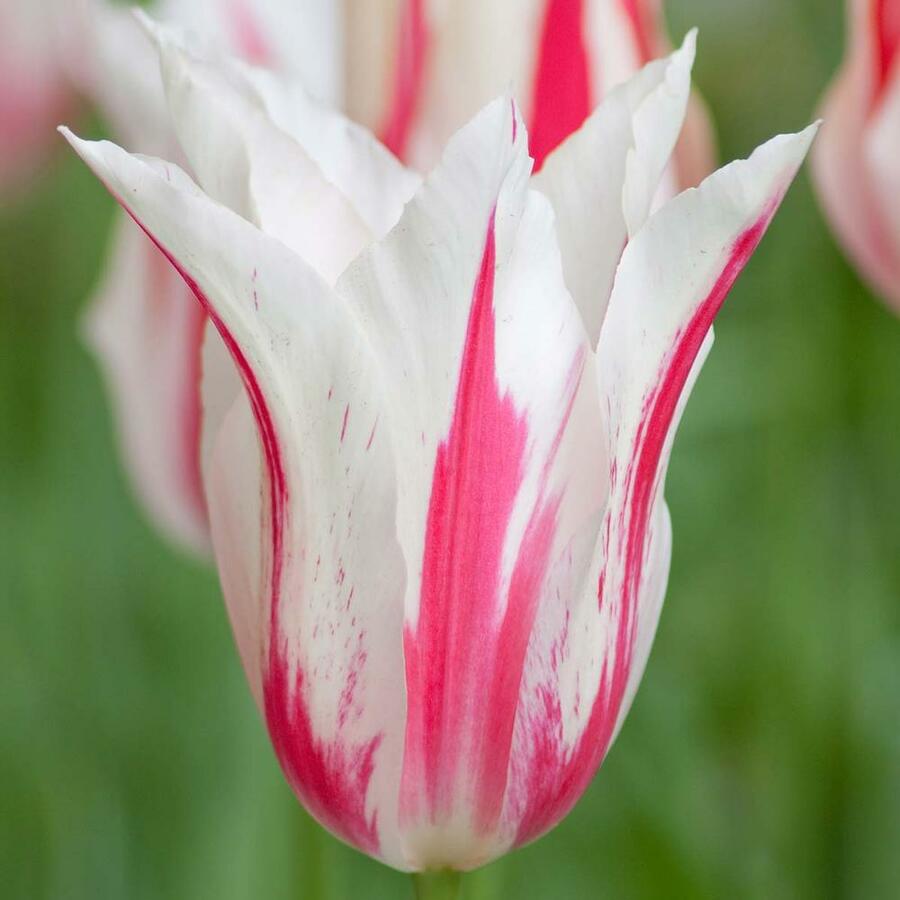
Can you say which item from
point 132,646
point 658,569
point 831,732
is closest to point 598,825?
point 831,732

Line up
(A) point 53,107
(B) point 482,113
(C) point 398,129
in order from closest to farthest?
(B) point 482,113 < (C) point 398,129 < (A) point 53,107

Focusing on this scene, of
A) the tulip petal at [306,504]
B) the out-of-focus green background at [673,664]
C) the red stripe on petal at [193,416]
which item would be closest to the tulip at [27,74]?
the out-of-focus green background at [673,664]

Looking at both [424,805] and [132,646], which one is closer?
[424,805]

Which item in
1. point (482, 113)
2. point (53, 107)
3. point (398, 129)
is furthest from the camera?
point (53, 107)

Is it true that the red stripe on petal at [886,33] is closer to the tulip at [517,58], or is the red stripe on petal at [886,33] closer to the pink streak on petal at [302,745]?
the tulip at [517,58]

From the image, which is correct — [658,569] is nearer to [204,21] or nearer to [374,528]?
[374,528]

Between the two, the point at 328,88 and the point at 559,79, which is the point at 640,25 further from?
the point at 328,88

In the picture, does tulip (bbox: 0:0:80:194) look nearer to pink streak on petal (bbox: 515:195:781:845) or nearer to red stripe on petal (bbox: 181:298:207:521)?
red stripe on petal (bbox: 181:298:207:521)
